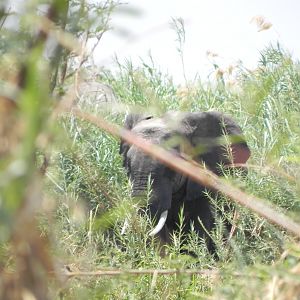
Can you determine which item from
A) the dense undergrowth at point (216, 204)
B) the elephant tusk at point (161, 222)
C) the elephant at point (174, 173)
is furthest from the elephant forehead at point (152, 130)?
the elephant tusk at point (161, 222)

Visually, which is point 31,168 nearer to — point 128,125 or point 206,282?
point 206,282

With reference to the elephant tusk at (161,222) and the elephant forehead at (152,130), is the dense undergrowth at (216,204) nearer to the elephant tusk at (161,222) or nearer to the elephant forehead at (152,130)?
the elephant forehead at (152,130)

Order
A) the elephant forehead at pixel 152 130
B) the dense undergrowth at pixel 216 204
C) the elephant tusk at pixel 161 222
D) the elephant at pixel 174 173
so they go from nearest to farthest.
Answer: the dense undergrowth at pixel 216 204, the elephant tusk at pixel 161 222, the elephant at pixel 174 173, the elephant forehead at pixel 152 130

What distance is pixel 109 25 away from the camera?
760 millimetres

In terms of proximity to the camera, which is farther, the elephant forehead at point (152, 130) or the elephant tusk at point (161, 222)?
the elephant forehead at point (152, 130)

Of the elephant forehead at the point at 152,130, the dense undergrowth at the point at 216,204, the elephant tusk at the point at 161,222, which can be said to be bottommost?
the elephant tusk at the point at 161,222

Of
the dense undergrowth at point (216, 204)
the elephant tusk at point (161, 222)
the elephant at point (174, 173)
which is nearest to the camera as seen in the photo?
the dense undergrowth at point (216, 204)

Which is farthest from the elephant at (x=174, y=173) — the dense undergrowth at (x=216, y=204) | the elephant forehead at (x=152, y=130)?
the dense undergrowth at (x=216, y=204)

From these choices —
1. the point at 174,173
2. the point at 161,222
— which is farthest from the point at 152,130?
the point at 161,222

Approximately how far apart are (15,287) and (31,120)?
0.11 metres

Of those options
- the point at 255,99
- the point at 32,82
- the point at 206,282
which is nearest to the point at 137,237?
the point at 206,282

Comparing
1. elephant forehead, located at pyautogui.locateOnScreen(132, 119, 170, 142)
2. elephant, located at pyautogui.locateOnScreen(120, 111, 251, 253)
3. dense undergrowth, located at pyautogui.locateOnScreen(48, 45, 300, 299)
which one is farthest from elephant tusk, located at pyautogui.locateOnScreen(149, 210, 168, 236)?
elephant forehead, located at pyautogui.locateOnScreen(132, 119, 170, 142)

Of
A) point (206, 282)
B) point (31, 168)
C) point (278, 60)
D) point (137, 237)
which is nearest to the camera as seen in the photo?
point (31, 168)

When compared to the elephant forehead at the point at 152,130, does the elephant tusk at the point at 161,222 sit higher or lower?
lower
